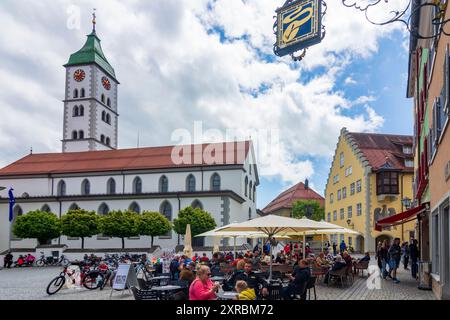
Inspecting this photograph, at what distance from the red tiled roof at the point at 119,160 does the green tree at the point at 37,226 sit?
470 inches

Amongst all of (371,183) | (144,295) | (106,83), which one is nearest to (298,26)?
(144,295)

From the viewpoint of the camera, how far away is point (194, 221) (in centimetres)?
4338

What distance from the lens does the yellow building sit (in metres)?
48.6

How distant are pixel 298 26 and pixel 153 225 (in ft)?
118

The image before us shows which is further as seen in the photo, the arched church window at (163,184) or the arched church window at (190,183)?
the arched church window at (163,184)

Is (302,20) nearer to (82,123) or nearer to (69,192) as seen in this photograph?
(69,192)

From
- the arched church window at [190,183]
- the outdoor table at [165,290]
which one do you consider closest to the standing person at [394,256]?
the outdoor table at [165,290]

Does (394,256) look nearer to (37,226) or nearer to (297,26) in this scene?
(297,26)

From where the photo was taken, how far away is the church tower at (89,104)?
7179 cm

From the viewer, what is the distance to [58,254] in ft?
141

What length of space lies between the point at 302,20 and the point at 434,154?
6881 mm

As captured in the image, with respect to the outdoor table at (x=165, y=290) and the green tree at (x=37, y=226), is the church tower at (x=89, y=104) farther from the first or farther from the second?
the outdoor table at (x=165, y=290)
